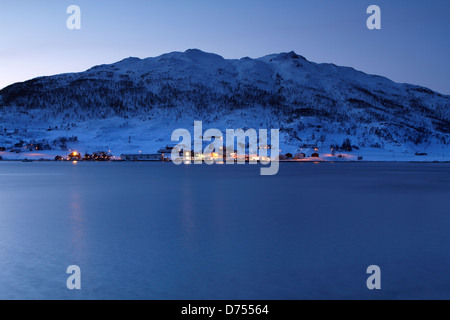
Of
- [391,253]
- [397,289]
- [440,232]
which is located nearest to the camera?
[397,289]

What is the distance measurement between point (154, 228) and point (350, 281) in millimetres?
10268

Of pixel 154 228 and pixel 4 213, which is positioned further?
pixel 4 213

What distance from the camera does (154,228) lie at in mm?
19609

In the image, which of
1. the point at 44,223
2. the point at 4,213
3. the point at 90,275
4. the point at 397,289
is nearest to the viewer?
the point at 397,289

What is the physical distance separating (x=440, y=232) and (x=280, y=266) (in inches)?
361

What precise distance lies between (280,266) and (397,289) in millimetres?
3234

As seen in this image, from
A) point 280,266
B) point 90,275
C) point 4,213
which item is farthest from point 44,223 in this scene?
point 280,266

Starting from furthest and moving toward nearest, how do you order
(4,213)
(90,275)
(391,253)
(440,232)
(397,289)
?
(4,213) → (440,232) → (391,253) → (90,275) → (397,289)

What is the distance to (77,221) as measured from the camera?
22.1 meters

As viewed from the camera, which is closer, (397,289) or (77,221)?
(397,289)

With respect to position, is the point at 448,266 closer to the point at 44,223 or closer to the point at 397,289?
the point at 397,289
